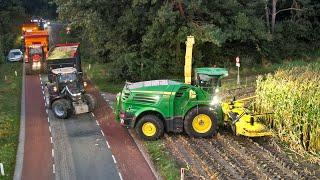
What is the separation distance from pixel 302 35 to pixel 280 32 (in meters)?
2.06

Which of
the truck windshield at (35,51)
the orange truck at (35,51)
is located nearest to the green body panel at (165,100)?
the orange truck at (35,51)

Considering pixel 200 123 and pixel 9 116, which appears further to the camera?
pixel 9 116

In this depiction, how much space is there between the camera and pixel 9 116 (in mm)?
24906

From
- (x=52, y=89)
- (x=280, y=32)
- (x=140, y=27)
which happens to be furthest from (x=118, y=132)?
(x=280, y=32)

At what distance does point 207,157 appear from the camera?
17.9 m

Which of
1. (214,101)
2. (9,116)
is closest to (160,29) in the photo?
(9,116)

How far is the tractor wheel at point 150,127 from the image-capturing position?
20.1 m

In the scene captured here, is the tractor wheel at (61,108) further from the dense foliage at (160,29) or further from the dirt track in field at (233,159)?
the dense foliage at (160,29)

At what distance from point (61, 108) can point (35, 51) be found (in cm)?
1525

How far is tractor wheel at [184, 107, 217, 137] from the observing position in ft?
65.5

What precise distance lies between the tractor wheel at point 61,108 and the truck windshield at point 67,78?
129 centimetres

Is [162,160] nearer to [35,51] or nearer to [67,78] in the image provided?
[67,78]

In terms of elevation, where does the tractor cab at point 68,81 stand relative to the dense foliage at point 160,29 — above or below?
below

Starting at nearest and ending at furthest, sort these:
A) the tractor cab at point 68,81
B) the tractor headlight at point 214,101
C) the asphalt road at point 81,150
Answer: the asphalt road at point 81,150, the tractor headlight at point 214,101, the tractor cab at point 68,81
